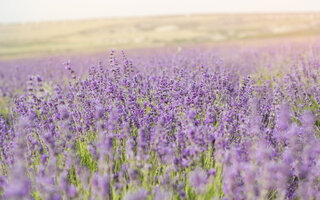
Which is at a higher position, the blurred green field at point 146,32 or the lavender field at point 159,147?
the blurred green field at point 146,32

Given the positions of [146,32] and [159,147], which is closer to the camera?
[159,147]

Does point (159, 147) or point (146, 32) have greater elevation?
point (146, 32)

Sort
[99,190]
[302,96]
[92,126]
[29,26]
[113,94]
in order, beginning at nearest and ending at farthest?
[99,190] → [92,126] → [113,94] → [302,96] → [29,26]

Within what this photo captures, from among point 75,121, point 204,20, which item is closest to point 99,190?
point 75,121

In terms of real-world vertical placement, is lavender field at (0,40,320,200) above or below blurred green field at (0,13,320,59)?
below

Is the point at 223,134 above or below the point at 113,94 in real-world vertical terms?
below

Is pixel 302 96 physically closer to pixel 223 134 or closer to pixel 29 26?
pixel 223 134

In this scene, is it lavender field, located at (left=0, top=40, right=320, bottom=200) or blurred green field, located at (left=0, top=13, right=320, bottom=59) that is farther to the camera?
blurred green field, located at (left=0, top=13, right=320, bottom=59)

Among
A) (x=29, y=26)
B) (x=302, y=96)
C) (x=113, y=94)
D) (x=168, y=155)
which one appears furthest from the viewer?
(x=29, y=26)

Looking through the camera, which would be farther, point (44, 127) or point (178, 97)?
point (178, 97)

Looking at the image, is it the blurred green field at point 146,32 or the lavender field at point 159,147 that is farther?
the blurred green field at point 146,32

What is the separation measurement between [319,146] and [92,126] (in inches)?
74.2

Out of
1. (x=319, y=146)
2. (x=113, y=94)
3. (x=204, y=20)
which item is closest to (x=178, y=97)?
(x=113, y=94)

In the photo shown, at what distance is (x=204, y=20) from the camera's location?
3944cm
